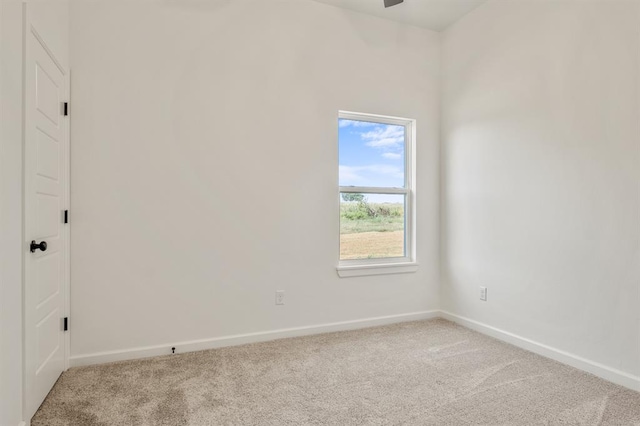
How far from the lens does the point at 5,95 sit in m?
1.54

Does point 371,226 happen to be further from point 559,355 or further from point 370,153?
point 559,355

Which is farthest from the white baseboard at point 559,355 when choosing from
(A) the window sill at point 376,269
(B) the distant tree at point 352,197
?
(B) the distant tree at point 352,197

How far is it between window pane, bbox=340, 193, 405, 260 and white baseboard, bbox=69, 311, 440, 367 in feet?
2.04

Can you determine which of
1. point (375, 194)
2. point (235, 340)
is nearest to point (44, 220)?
point (235, 340)

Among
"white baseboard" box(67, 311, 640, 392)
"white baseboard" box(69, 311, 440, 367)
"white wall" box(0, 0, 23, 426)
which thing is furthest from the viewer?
"white baseboard" box(69, 311, 440, 367)

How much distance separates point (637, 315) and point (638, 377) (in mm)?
375

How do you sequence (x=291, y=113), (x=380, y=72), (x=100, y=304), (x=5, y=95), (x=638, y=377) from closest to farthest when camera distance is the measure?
(x=5, y=95) → (x=638, y=377) → (x=100, y=304) → (x=291, y=113) → (x=380, y=72)

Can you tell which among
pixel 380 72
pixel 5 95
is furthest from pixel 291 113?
pixel 5 95

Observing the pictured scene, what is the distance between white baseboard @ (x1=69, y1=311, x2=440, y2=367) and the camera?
2.54 metres

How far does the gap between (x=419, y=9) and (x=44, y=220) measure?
3425mm

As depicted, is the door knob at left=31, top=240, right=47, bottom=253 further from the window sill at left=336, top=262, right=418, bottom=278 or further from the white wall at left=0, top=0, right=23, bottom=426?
the window sill at left=336, top=262, right=418, bottom=278

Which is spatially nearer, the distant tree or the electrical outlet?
the electrical outlet

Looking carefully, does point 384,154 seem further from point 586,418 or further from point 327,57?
point 586,418

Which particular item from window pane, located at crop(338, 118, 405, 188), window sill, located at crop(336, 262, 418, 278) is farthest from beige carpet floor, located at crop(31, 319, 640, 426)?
window pane, located at crop(338, 118, 405, 188)
